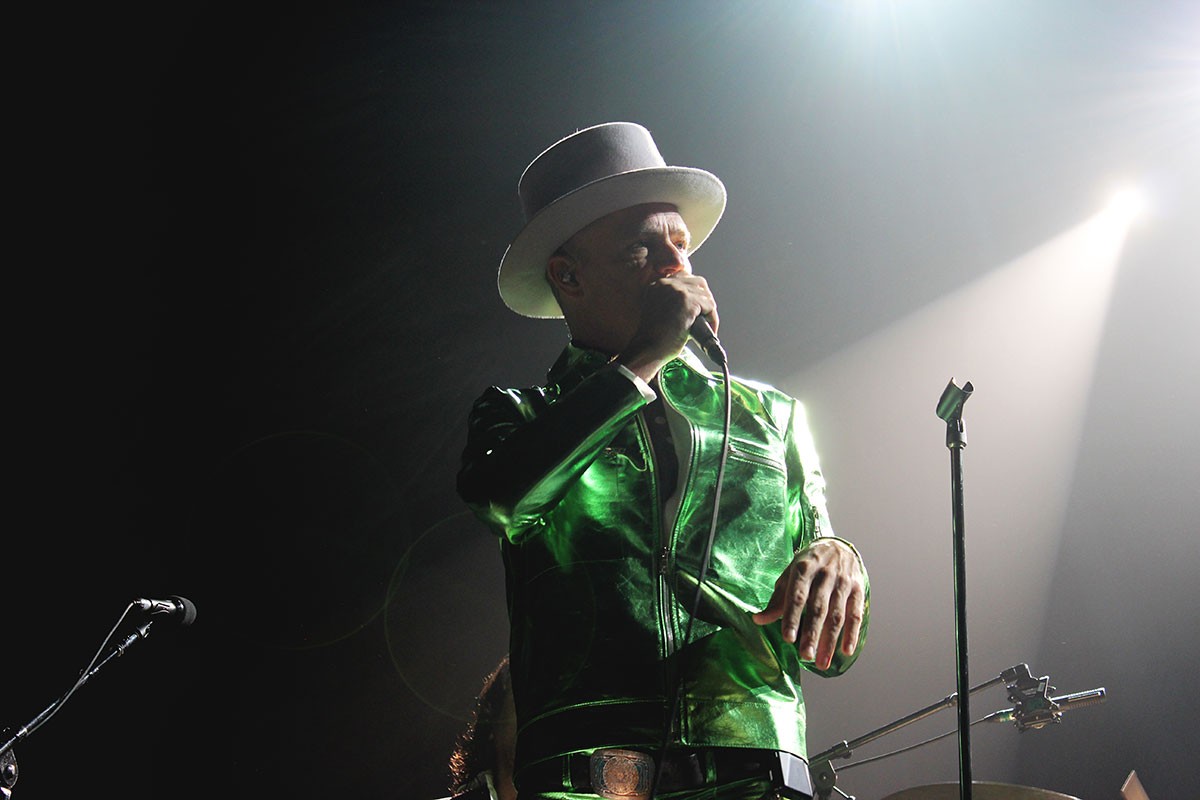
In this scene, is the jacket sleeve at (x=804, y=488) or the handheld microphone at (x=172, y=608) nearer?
the jacket sleeve at (x=804, y=488)

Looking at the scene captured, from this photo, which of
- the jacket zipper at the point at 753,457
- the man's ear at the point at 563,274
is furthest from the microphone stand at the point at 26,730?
the jacket zipper at the point at 753,457

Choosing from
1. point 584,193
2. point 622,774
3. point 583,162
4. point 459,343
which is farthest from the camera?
point 459,343

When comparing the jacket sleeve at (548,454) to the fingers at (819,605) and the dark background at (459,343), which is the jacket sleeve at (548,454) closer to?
the fingers at (819,605)

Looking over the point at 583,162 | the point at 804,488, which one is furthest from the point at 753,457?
the point at 583,162

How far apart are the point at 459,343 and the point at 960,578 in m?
3.11

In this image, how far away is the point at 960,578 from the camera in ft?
4.80

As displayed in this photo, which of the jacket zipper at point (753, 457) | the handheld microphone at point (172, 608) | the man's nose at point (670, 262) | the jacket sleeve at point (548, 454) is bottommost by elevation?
the handheld microphone at point (172, 608)

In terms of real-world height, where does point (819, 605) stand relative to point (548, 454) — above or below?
below

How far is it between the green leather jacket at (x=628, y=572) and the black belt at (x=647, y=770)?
0.02 meters

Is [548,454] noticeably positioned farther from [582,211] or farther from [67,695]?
[67,695]

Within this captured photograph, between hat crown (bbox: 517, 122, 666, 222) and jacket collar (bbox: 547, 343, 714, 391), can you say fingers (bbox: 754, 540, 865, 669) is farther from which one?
hat crown (bbox: 517, 122, 666, 222)

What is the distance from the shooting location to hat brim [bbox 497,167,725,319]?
1.75 m

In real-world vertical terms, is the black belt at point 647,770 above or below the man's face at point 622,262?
below

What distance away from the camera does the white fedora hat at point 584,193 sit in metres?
1.75
